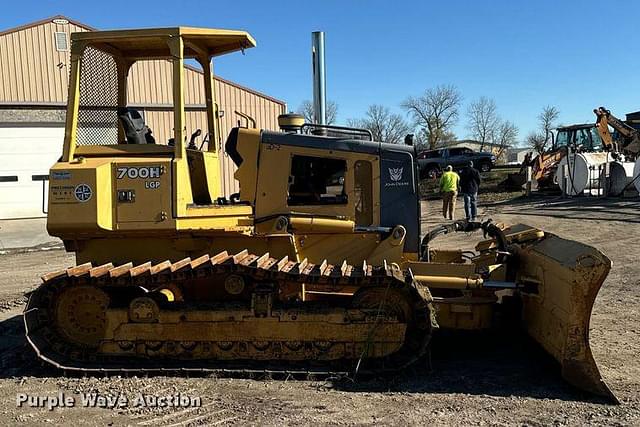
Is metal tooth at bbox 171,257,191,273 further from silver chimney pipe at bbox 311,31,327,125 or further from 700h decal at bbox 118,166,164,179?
silver chimney pipe at bbox 311,31,327,125

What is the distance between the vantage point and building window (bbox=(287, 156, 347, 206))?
6.20m

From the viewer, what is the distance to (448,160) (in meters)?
33.8

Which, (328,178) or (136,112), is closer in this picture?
(328,178)

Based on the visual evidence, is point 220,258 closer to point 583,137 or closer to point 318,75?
point 318,75

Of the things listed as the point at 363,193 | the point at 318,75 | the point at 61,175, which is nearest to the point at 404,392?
the point at 363,193

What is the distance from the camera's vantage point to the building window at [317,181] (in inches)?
244

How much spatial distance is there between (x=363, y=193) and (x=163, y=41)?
2.47 m

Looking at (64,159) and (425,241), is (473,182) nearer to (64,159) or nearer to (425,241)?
(425,241)

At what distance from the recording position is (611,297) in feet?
28.3

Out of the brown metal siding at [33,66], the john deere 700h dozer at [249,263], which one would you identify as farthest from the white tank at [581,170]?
the john deere 700h dozer at [249,263]

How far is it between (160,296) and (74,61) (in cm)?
237

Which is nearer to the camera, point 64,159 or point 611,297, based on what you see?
point 64,159

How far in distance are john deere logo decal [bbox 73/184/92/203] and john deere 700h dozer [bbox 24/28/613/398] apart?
2 centimetres

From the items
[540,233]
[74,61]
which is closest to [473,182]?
[540,233]
